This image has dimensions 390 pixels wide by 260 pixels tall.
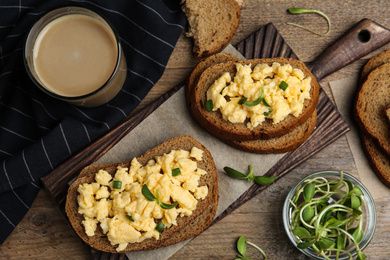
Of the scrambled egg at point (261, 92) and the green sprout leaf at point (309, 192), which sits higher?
the scrambled egg at point (261, 92)

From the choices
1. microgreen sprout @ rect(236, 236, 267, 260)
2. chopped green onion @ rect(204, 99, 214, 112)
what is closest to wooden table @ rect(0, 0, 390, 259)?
microgreen sprout @ rect(236, 236, 267, 260)

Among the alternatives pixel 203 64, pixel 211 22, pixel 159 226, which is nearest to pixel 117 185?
pixel 159 226

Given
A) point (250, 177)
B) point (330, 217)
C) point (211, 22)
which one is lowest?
point (330, 217)

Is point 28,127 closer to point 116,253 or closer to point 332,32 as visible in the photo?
point 116,253

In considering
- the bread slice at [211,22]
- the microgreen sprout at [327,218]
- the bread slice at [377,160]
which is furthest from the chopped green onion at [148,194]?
the bread slice at [377,160]

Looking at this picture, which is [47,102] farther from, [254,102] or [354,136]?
[354,136]

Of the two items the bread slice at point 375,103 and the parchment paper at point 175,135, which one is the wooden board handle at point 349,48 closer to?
the bread slice at point 375,103
